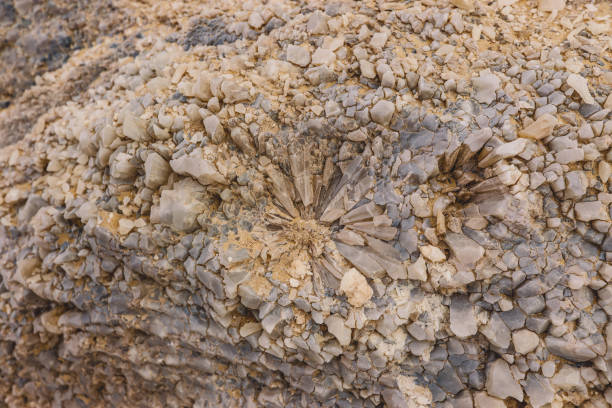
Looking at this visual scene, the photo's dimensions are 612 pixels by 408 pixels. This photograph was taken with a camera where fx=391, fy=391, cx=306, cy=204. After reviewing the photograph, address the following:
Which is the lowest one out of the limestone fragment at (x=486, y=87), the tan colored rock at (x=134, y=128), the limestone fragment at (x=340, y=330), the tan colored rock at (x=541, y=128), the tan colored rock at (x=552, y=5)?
the limestone fragment at (x=340, y=330)

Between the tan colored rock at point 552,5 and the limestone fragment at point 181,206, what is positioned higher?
the tan colored rock at point 552,5

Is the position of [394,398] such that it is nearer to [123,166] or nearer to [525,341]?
[525,341]

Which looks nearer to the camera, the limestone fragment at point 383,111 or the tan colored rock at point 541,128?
the tan colored rock at point 541,128

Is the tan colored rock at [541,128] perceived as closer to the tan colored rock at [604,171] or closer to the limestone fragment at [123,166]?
the tan colored rock at [604,171]

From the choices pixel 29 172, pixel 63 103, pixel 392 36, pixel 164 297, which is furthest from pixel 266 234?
pixel 63 103

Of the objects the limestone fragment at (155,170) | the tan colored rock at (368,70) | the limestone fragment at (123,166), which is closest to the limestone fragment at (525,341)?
the tan colored rock at (368,70)

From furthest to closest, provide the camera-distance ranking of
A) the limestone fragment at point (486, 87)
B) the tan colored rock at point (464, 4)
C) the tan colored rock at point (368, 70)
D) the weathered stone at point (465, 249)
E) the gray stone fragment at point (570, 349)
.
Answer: the tan colored rock at point (464, 4) → the tan colored rock at point (368, 70) → the limestone fragment at point (486, 87) → the weathered stone at point (465, 249) → the gray stone fragment at point (570, 349)
